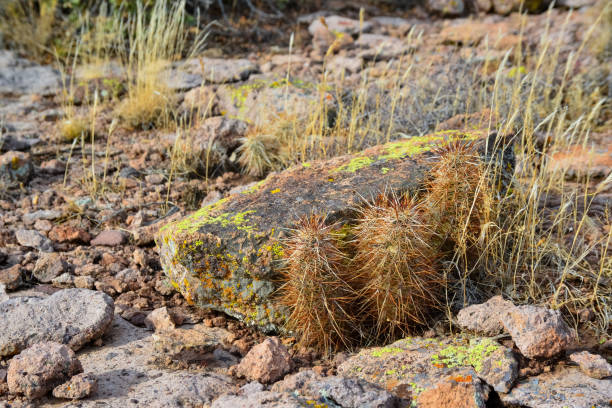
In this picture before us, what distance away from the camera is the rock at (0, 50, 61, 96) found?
6352 mm

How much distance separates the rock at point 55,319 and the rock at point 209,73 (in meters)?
3.42

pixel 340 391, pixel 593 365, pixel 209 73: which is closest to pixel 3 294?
pixel 340 391

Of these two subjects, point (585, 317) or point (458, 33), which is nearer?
point (585, 317)

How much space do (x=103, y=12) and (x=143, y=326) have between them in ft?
16.5

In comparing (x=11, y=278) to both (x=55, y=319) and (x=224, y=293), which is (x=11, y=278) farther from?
(x=224, y=293)

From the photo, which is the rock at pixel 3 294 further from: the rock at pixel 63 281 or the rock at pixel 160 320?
the rock at pixel 160 320

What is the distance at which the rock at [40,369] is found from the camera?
92.7 inches

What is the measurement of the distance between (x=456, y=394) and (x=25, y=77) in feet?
20.0

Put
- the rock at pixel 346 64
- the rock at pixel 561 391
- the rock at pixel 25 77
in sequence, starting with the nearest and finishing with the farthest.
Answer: the rock at pixel 561 391, the rock at pixel 25 77, the rock at pixel 346 64

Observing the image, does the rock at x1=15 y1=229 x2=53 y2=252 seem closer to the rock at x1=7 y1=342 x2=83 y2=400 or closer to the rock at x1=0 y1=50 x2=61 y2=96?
the rock at x1=7 y1=342 x2=83 y2=400

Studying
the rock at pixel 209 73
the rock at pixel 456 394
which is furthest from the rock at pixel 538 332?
the rock at pixel 209 73

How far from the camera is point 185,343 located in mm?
2777

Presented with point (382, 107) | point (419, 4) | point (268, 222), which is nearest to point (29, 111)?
point (382, 107)

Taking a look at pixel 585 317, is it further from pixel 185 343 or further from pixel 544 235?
pixel 185 343
